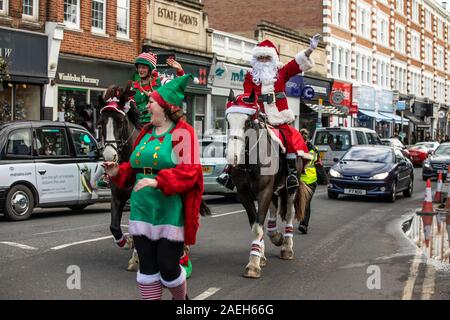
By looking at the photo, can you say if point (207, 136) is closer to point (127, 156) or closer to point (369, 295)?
point (127, 156)

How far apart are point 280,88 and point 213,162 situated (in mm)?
7166

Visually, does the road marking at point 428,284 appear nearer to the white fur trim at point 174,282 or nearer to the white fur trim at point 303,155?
the white fur trim at point 303,155

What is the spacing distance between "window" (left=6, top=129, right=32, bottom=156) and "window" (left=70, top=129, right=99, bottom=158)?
3.66 ft

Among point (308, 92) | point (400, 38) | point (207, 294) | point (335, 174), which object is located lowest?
point (207, 294)

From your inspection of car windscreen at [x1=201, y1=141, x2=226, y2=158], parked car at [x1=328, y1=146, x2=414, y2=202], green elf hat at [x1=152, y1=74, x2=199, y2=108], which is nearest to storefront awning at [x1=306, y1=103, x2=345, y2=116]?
parked car at [x1=328, y1=146, x2=414, y2=202]

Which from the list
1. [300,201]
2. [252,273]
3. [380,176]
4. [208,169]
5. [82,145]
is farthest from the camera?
[380,176]

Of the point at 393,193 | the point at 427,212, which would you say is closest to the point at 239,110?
the point at 427,212

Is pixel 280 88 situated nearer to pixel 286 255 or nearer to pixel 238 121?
pixel 238 121

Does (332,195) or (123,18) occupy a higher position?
(123,18)

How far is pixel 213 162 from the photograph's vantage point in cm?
1579

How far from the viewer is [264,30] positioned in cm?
3512

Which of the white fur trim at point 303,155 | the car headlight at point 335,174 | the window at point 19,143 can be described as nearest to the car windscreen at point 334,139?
the car headlight at point 335,174

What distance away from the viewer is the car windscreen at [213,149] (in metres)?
16.1
